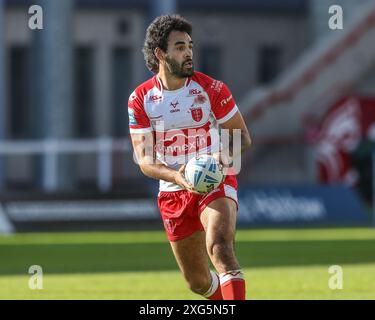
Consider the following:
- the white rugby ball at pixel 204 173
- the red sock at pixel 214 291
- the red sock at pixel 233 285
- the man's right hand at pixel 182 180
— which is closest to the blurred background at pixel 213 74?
the red sock at pixel 214 291

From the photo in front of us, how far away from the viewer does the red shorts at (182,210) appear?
11680 millimetres

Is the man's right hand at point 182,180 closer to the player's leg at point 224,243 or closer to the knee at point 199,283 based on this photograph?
the player's leg at point 224,243

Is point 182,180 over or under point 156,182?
over

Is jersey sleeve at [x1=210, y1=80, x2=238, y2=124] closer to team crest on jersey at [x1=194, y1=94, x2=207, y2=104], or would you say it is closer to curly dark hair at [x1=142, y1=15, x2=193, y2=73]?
team crest on jersey at [x1=194, y1=94, x2=207, y2=104]

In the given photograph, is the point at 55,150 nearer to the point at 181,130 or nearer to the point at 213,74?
the point at 213,74

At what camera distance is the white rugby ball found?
36.3 feet

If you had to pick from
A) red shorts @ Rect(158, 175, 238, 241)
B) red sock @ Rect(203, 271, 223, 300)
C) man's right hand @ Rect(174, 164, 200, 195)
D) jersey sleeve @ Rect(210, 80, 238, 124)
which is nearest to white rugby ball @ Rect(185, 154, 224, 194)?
man's right hand @ Rect(174, 164, 200, 195)

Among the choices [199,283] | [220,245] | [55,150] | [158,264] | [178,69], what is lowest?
[158,264]

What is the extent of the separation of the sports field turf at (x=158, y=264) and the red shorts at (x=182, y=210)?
2.83 m

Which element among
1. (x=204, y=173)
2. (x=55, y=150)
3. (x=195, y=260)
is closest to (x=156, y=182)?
(x=55, y=150)

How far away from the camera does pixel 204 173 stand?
11.1 meters

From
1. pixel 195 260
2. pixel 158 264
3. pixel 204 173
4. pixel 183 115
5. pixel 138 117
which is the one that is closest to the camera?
pixel 204 173

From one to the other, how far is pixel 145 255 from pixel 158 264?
6.31 ft
